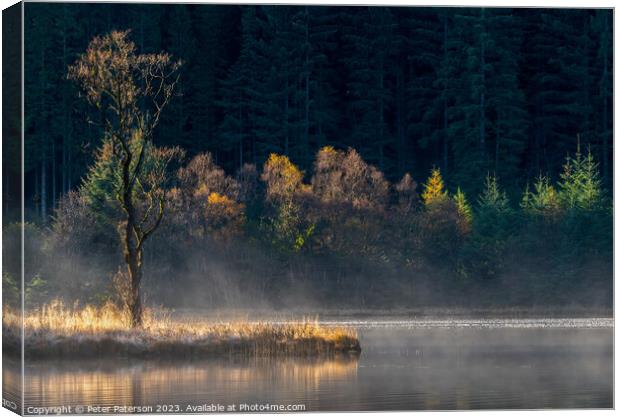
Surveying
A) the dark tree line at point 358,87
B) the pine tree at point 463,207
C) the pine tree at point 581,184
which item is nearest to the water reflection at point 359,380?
the dark tree line at point 358,87

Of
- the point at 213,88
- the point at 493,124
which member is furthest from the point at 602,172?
the point at 213,88

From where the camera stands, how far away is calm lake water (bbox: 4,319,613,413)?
21281 mm

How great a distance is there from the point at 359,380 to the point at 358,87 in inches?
938

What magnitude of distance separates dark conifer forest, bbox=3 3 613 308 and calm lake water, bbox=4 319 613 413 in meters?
8.72

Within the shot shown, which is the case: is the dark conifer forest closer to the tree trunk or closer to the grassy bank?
the tree trunk

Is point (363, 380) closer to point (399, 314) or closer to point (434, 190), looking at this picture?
point (399, 314)

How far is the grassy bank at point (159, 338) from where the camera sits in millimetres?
24641

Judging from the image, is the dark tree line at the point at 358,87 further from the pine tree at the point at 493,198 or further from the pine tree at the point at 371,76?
the pine tree at the point at 493,198

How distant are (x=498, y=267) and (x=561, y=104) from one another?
33.7 feet

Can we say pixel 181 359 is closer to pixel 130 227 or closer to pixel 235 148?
pixel 130 227

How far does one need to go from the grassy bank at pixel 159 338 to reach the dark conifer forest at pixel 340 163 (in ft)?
28.9

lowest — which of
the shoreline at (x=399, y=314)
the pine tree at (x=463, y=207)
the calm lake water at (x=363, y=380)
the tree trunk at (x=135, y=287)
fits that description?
the calm lake water at (x=363, y=380)

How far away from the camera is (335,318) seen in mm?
41656

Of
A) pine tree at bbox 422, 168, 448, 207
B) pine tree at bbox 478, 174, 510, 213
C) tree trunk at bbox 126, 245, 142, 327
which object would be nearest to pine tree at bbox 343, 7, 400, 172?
pine tree at bbox 422, 168, 448, 207
